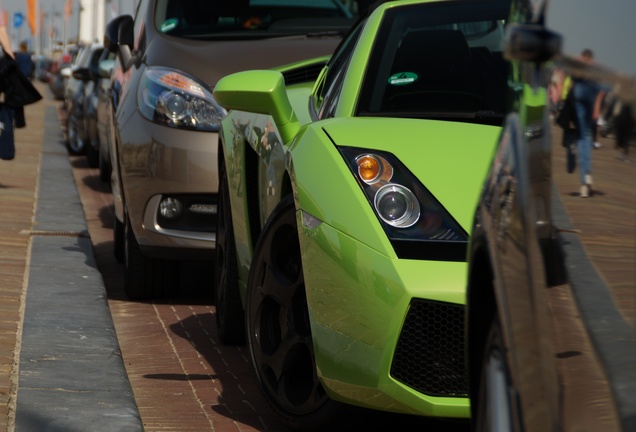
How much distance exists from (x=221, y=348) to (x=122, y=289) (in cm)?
180

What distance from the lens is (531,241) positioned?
2.38 metres

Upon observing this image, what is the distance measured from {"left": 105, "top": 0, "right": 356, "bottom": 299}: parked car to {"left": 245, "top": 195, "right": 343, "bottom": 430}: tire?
191 centimetres

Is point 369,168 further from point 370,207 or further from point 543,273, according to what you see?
point 543,273

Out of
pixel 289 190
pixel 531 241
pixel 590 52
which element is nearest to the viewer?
pixel 590 52

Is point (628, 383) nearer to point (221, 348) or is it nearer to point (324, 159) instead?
point (324, 159)

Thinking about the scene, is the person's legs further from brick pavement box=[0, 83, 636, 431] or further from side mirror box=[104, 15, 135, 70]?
side mirror box=[104, 15, 135, 70]

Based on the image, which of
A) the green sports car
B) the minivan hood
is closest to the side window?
the green sports car

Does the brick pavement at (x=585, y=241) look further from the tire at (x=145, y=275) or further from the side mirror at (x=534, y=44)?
the tire at (x=145, y=275)

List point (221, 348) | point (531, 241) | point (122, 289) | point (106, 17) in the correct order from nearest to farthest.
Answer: point (531, 241) → point (221, 348) → point (122, 289) → point (106, 17)

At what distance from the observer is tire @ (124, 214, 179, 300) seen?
7.22m

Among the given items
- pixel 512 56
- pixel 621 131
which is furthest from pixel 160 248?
pixel 621 131

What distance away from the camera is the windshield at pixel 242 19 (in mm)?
7816

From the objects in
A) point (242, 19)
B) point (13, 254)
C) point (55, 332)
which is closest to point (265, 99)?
point (55, 332)

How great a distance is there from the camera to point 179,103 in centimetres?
712
